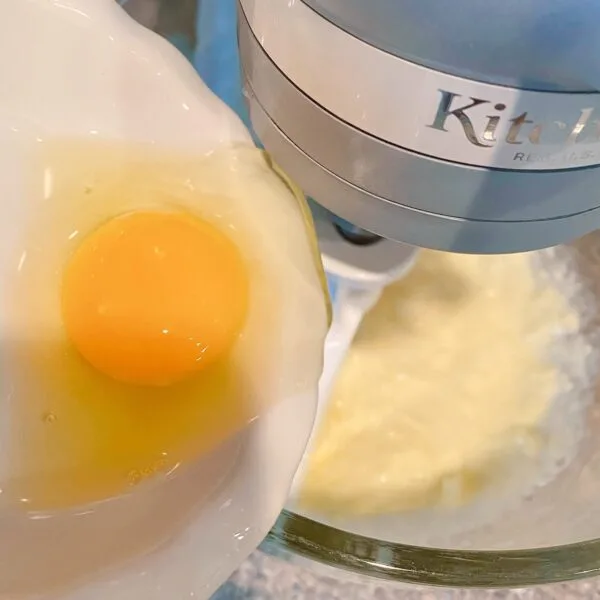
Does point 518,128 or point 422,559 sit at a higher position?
point 518,128

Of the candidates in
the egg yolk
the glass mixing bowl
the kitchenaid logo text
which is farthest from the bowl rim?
the kitchenaid logo text

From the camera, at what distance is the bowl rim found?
1.53 feet

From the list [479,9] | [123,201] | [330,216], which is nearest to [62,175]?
[123,201]

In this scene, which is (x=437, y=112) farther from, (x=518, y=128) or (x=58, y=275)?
(x=58, y=275)

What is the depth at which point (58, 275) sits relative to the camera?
459 mm

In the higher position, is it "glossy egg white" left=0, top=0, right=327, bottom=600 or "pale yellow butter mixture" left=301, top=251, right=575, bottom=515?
"glossy egg white" left=0, top=0, right=327, bottom=600

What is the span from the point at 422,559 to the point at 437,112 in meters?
0.26

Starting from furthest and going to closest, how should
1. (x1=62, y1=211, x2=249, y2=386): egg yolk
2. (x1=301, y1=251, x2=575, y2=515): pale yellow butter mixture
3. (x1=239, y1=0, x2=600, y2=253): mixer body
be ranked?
(x1=301, y1=251, x2=575, y2=515): pale yellow butter mixture → (x1=62, y1=211, x2=249, y2=386): egg yolk → (x1=239, y1=0, x2=600, y2=253): mixer body

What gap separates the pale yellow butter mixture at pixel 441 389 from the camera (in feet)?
1.97

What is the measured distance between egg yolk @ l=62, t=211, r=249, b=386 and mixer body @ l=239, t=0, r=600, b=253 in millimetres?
78

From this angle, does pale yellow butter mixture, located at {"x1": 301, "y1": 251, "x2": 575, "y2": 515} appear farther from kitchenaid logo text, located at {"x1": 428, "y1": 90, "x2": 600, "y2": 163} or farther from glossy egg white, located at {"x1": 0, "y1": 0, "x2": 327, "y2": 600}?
kitchenaid logo text, located at {"x1": 428, "y1": 90, "x2": 600, "y2": 163}

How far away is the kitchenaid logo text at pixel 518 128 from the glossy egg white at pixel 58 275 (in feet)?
0.41

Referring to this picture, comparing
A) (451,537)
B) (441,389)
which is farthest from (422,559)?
(441,389)

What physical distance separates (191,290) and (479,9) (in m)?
0.23
